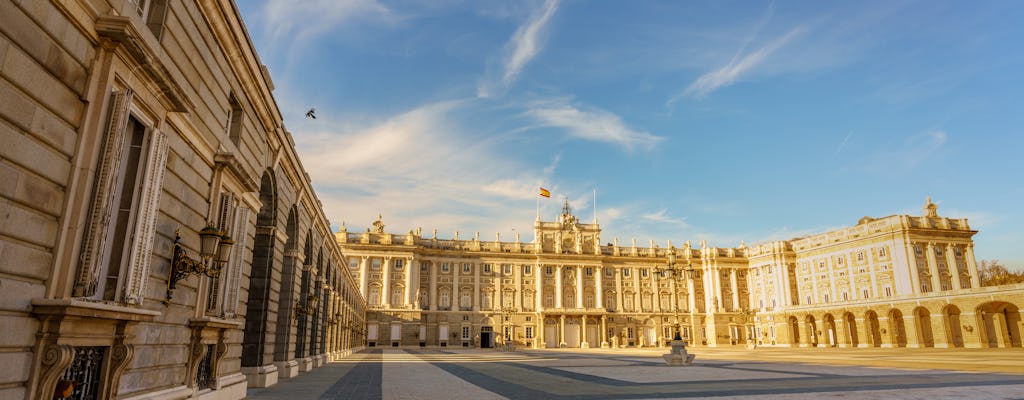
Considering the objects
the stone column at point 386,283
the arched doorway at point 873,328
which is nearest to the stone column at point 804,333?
the arched doorway at point 873,328

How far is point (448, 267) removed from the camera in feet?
234

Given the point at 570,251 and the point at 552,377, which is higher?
the point at 570,251

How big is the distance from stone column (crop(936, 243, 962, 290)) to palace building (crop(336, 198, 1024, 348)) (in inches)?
5.0

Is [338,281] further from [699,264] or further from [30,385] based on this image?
[699,264]

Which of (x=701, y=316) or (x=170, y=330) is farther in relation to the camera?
(x=701, y=316)

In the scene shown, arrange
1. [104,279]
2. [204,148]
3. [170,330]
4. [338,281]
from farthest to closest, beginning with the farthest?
[338,281], [204,148], [170,330], [104,279]

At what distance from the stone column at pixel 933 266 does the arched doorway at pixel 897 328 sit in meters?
4.28

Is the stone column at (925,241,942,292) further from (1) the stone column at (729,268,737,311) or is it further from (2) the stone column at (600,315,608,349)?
(2) the stone column at (600,315,608,349)

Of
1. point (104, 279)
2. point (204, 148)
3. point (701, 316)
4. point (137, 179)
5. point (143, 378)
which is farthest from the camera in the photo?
point (701, 316)

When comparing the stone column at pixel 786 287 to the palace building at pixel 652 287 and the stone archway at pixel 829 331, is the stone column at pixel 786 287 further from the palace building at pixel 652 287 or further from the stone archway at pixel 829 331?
the stone archway at pixel 829 331

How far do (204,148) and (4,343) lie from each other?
16.4ft

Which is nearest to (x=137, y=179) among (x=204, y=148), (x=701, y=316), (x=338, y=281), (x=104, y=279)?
(x=104, y=279)

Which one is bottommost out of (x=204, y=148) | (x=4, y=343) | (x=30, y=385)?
(x=30, y=385)

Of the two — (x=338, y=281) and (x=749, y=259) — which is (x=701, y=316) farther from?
(x=338, y=281)
